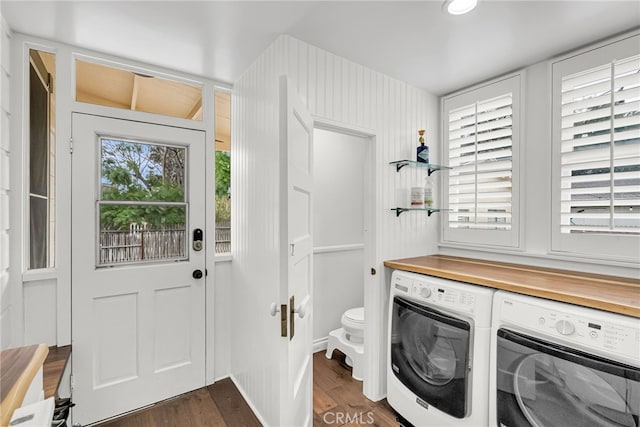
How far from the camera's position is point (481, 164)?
219cm

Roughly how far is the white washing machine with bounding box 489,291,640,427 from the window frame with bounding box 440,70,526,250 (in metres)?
0.79

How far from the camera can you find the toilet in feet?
7.56

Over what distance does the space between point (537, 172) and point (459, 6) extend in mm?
1197

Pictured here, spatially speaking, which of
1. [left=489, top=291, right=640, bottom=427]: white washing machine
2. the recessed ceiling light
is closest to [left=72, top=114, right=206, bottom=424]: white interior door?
the recessed ceiling light

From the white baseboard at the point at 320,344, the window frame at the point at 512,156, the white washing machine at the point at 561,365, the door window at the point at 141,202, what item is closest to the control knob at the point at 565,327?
the white washing machine at the point at 561,365

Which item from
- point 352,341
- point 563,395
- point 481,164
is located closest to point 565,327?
point 563,395

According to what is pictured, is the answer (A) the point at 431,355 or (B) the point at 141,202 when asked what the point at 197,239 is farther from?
(A) the point at 431,355

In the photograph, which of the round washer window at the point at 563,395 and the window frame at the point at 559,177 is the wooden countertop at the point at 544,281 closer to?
the window frame at the point at 559,177

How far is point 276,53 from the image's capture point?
1660mm

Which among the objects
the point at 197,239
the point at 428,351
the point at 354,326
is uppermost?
the point at 197,239

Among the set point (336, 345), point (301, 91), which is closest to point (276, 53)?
point (301, 91)

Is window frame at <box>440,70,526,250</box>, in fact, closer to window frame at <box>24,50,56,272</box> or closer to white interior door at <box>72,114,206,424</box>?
white interior door at <box>72,114,206,424</box>

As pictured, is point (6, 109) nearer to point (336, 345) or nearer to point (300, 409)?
point (300, 409)

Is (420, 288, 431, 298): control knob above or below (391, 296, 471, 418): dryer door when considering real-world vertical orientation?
above
